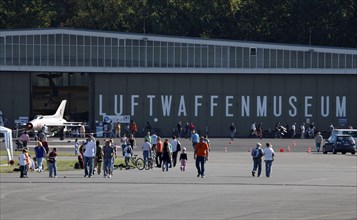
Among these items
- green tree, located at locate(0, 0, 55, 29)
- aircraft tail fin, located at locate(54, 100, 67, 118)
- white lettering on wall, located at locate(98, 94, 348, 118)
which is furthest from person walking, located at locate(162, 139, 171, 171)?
green tree, located at locate(0, 0, 55, 29)

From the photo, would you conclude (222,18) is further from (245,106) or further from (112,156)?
(112,156)

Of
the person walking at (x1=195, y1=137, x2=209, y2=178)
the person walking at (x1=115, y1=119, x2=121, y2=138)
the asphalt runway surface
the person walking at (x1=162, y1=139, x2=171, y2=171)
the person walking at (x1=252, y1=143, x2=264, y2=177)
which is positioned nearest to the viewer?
the asphalt runway surface

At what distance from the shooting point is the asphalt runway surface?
3144 centimetres

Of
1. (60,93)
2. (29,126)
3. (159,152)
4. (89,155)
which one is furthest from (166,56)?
(89,155)

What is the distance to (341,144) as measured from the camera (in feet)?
222

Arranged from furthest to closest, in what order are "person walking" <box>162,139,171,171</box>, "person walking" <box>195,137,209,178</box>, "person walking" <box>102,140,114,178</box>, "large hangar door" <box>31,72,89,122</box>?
"large hangar door" <box>31,72,89,122</box>
"person walking" <box>162,139,171,171</box>
"person walking" <box>195,137,209,178</box>
"person walking" <box>102,140,114,178</box>

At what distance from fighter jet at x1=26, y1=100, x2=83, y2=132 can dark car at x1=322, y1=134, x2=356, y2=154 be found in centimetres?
2472

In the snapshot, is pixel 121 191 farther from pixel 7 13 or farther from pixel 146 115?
pixel 7 13

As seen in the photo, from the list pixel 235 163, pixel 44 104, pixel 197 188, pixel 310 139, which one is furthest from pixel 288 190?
pixel 44 104

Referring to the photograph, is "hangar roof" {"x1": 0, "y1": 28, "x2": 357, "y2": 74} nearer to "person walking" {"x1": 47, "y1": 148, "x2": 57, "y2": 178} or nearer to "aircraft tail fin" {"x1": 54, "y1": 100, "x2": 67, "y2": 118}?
"aircraft tail fin" {"x1": 54, "y1": 100, "x2": 67, "y2": 118}

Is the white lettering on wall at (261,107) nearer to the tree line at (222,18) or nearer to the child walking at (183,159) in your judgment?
the tree line at (222,18)

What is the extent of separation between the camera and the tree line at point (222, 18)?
111250mm

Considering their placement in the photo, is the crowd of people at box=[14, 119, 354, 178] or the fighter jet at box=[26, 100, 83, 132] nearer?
the crowd of people at box=[14, 119, 354, 178]

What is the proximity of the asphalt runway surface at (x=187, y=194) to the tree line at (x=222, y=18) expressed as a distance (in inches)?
2347
